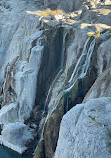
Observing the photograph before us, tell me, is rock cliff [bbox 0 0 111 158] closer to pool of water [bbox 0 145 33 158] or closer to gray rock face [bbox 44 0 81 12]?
gray rock face [bbox 44 0 81 12]

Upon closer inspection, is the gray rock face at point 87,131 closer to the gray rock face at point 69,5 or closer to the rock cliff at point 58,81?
the rock cliff at point 58,81

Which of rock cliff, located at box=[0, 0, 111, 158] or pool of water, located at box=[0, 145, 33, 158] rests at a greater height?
rock cliff, located at box=[0, 0, 111, 158]

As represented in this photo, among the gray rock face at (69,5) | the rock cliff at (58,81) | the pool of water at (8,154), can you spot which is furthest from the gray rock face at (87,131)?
the gray rock face at (69,5)

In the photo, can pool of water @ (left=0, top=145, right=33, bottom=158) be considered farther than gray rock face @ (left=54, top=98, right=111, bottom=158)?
Yes

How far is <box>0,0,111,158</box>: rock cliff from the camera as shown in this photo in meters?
12.8

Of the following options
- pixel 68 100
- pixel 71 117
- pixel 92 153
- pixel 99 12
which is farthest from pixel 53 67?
pixel 92 153

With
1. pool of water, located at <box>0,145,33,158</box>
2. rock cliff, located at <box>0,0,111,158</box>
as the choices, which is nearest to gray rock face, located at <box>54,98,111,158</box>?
rock cliff, located at <box>0,0,111,158</box>

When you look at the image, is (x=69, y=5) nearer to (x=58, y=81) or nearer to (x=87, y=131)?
(x=58, y=81)

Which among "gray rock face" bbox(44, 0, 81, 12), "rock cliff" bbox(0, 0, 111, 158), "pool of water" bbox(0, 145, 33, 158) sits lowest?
"pool of water" bbox(0, 145, 33, 158)

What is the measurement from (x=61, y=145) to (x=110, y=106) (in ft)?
11.8

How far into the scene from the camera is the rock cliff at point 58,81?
1284 cm

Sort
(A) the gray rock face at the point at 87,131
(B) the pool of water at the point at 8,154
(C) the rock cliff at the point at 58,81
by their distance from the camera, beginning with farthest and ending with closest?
(B) the pool of water at the point at 8,154
(C) the rock cliff at the point at 58,81
(A) the gray rock face at the point at 87,131

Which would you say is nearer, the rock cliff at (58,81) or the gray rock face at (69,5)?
the rock cliff at (58,81)

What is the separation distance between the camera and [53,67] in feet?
90.1
